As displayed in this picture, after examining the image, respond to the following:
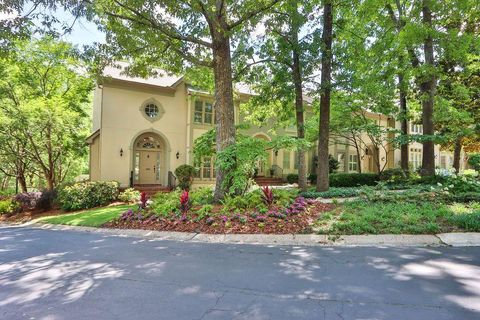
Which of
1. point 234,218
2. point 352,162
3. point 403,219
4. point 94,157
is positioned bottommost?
point 234,218

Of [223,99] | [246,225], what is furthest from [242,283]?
[223,99]

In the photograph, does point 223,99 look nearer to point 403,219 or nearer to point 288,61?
point 288,61

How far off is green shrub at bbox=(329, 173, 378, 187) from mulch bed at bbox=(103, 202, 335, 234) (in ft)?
34.3

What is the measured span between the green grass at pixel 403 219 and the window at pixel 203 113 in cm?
1354

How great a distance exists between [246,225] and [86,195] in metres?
9.86

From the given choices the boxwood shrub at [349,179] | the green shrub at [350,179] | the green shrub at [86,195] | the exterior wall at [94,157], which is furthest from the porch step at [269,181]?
the exterior wall at [94,157]

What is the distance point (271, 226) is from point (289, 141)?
3136 mm

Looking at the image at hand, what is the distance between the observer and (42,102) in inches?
604

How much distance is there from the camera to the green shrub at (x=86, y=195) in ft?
46.6

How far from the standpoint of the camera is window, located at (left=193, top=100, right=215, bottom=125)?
20.6 m

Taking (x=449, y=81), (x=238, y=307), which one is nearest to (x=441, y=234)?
(x=238, y=307)

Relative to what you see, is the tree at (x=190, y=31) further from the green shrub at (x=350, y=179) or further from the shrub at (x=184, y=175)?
the green shrub at (x=350, y=179)

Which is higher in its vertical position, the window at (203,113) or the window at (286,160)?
the window at (203,113)

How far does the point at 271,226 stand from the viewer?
26.0 feet
